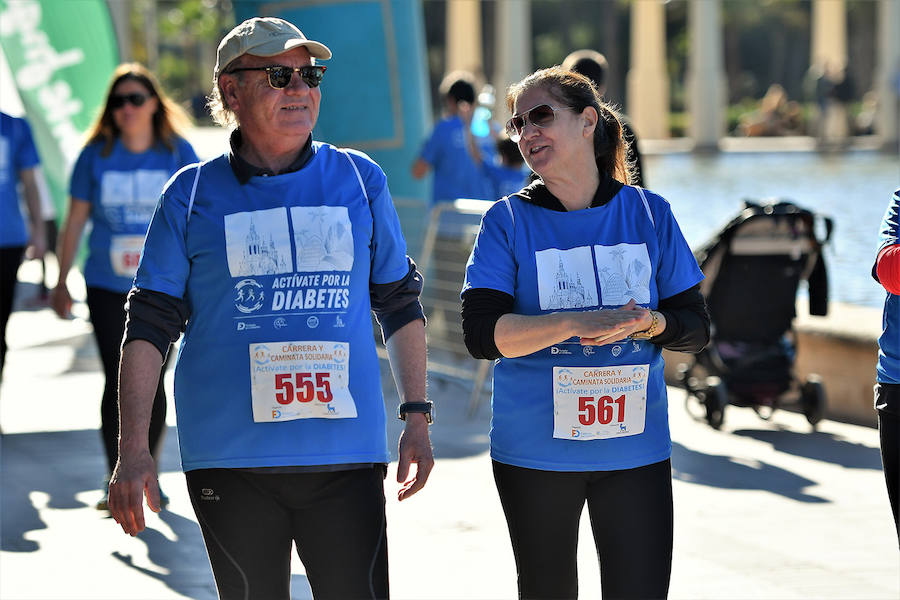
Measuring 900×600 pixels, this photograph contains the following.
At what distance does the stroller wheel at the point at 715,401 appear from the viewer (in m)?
8.55

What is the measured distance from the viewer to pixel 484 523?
6613 mm

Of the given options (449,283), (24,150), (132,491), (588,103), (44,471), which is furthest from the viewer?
(449,283)

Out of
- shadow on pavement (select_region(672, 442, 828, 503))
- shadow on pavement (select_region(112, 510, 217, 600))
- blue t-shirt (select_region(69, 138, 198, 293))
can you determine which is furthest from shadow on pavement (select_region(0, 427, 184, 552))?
shadow on pavement (select_region(672, 442, 828, 503))

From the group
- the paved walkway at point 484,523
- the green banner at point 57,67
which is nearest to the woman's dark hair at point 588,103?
the paved walkway at point 484,523

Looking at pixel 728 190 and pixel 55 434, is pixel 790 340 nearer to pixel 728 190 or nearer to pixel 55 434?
pixel 55 434

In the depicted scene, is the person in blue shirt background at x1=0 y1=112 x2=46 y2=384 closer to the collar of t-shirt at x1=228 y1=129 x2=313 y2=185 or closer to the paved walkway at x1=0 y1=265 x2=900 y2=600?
the paved walkway at x1=0 y1=265 x2=900 y2=600

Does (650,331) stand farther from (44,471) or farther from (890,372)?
(44,471)

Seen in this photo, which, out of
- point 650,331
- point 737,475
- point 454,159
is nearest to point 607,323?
point 650,331

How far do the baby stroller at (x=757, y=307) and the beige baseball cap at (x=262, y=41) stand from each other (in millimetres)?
5249

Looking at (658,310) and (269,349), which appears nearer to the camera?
(269,349)

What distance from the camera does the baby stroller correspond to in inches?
338

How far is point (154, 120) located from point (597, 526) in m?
3.98

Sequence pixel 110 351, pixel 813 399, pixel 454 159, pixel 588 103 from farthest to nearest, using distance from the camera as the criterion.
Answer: pixel 454 159, pixel 813 399, pixel 110 351, pixel 588 103

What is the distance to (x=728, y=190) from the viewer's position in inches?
1033
